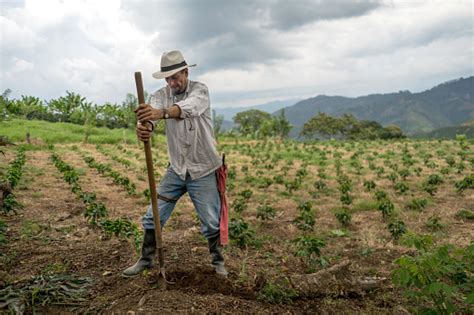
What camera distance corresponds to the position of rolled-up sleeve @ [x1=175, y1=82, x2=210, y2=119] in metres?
3.69

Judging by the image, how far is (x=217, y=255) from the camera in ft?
14.5

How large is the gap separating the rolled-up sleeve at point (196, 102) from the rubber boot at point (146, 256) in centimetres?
151

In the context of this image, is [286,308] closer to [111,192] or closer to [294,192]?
[294,192]

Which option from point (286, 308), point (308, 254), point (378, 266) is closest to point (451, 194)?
point (378, 266)

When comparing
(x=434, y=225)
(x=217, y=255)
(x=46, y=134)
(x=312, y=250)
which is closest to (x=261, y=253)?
(x=312, y=250)

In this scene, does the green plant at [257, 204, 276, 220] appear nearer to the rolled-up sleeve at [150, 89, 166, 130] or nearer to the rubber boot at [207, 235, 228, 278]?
the rubber boot at [207, 235, 228, 278]

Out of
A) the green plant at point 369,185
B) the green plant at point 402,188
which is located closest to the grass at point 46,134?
the green plant at point 369,185

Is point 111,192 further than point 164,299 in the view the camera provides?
Yes

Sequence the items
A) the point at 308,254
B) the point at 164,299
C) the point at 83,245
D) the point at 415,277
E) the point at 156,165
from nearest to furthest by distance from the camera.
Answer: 1. the point at 415,277
2. the point at 164,299
3. the point at 308,254
4. the point at 83,245
5. the point at 156,165

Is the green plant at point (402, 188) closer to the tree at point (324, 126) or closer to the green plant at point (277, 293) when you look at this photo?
the green plant at point (277, 293)

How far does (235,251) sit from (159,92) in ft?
8.71

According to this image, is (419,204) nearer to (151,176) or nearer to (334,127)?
(151,176)

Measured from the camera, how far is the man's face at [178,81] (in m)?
3.95

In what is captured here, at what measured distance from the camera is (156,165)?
60.0ft
